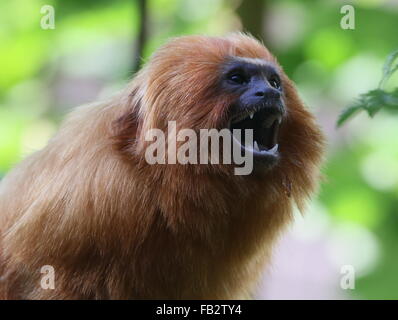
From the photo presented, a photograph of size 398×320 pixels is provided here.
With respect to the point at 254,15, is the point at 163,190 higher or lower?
lower

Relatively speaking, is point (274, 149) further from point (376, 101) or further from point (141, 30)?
point (141, 30)

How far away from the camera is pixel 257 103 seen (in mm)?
3467

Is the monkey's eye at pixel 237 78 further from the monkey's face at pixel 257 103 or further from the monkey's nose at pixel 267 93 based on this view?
the monkey's nose at pixel 267 93

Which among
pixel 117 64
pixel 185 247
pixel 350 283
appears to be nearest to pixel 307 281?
pixel 117 64

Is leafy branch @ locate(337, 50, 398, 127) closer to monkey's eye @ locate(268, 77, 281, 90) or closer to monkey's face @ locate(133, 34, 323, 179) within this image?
monkey's face @ locate(133, 34, 323, 179)

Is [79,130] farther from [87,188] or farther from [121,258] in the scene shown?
[121,258]

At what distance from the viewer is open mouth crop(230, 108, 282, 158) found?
3.50 metres

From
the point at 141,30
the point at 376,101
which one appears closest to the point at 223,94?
the point at 376,101

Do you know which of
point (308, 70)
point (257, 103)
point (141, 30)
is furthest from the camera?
point (308, 70)

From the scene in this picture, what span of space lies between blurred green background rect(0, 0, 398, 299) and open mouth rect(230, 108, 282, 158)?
165 cm

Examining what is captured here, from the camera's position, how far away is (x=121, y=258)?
355 cm

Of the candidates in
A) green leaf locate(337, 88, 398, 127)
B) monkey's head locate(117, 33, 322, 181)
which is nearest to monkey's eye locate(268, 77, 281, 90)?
monkey's head locate(117, 33, 322, 181)

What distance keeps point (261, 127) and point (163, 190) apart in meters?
0.57

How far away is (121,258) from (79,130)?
72 cm
